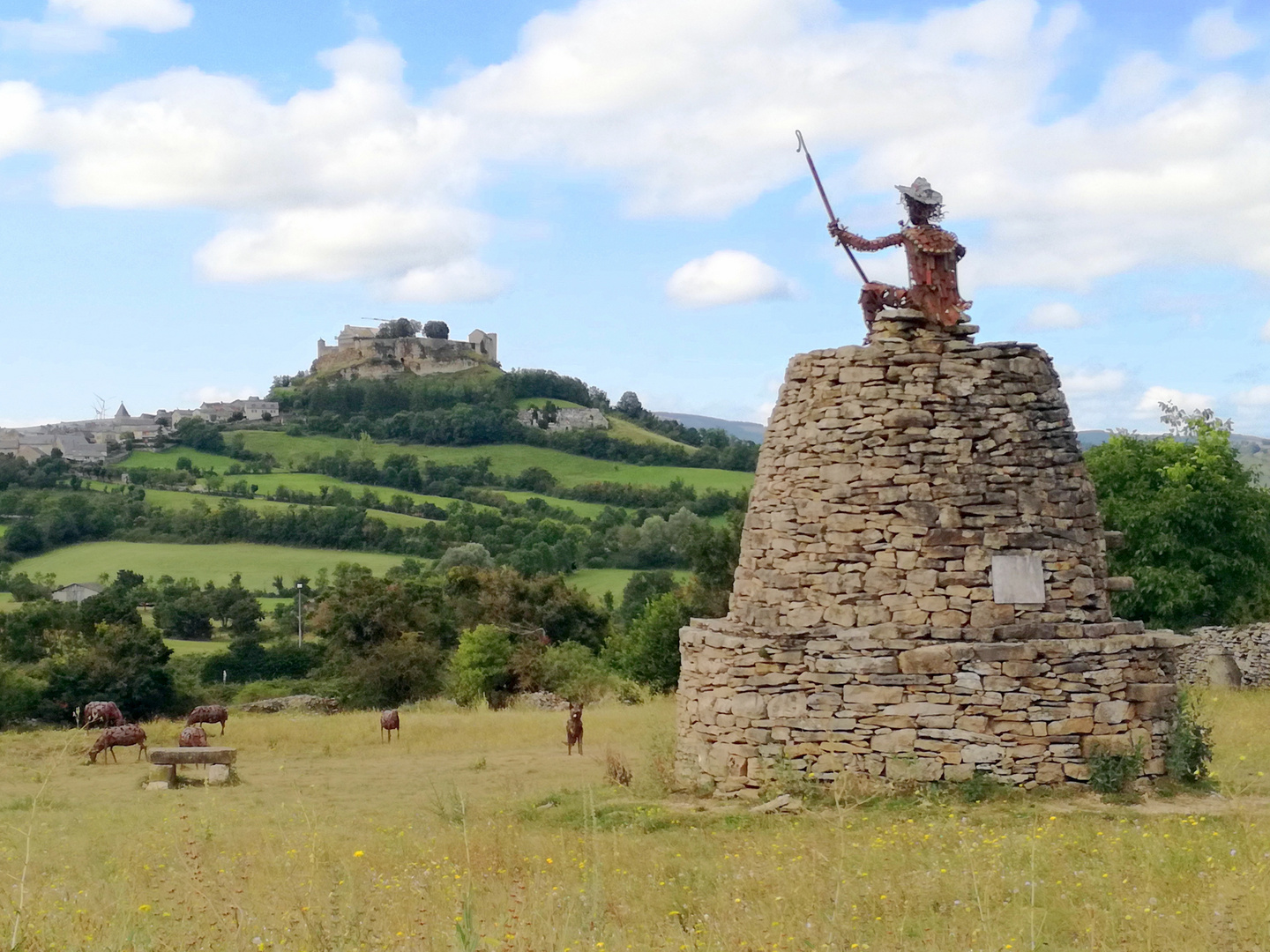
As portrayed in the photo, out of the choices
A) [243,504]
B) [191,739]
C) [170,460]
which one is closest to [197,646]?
[243,504]

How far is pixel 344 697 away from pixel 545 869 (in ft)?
98.6

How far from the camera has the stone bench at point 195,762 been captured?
51.8 ft

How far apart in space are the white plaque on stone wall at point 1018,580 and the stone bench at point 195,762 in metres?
10.4

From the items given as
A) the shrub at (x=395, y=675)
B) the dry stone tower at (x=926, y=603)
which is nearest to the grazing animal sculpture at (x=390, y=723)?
the dry stone tower at (x=926, y=603)

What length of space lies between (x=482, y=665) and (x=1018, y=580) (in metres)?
24.5

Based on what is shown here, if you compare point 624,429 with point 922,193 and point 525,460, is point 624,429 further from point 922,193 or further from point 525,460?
point 922,193

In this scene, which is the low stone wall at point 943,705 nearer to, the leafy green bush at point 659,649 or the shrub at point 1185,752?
the shrub at point 1185,752

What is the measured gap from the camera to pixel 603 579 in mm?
62062

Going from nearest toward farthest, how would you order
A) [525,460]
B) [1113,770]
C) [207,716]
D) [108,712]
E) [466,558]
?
[1113,770]
[207,716]
[108,712]
[466,558]
[525,460]

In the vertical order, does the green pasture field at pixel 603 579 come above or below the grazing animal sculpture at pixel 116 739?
above

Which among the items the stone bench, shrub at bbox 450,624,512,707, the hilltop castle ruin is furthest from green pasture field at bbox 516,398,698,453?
the stone bench

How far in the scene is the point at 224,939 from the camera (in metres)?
5.51

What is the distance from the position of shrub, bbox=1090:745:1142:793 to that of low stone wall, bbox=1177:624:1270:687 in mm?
16132

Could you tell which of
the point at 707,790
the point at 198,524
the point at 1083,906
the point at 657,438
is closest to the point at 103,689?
the point at 707,790
